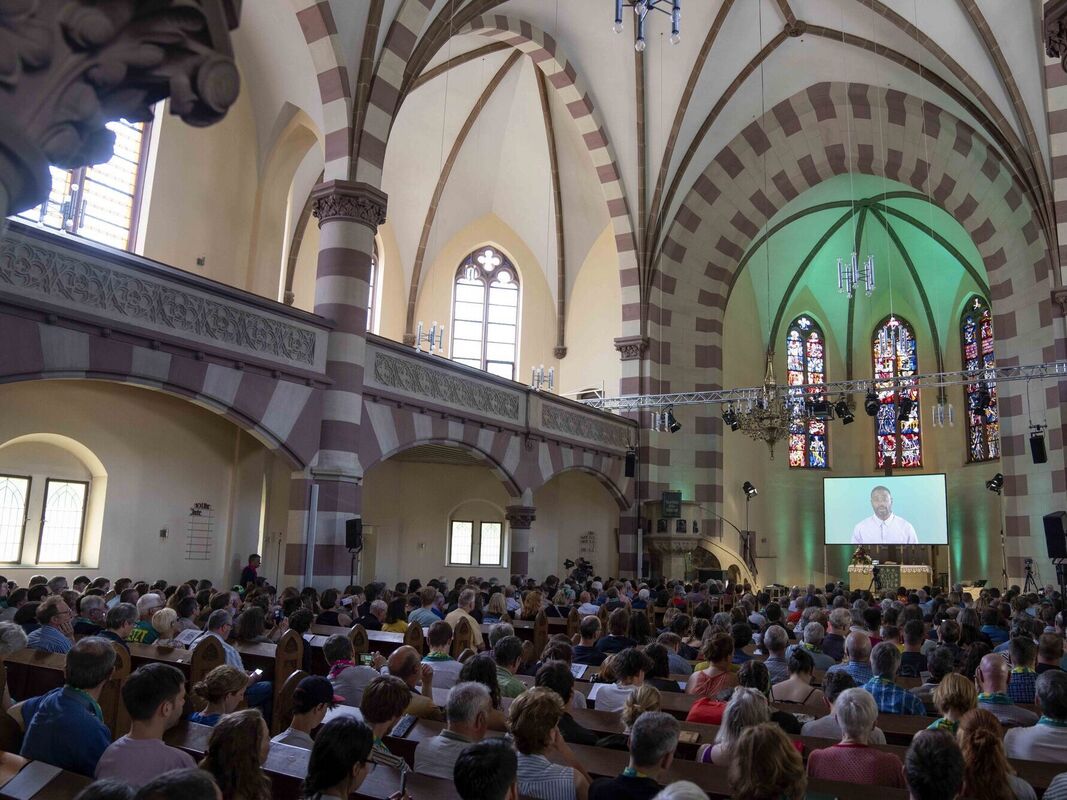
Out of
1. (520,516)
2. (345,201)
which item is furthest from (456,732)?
(520,516)

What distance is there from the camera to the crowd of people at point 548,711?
3121mm

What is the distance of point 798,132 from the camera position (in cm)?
2336

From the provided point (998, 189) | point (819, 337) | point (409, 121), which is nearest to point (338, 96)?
point (409, 121)

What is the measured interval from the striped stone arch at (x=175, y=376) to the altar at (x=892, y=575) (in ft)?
56.9

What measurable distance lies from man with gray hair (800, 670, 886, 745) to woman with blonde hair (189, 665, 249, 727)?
3077 mm

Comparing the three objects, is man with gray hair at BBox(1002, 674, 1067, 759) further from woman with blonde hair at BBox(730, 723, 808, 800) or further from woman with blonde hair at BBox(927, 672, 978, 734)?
woman with blonde hair at BBox(730, 723, 808, 800)

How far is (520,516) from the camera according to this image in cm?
1819

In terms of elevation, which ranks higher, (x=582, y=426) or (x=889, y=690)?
(x=582, y=426)

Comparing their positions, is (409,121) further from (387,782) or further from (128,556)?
(387,782)

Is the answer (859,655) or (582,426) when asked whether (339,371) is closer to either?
(582,426)

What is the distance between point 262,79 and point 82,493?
326 inches

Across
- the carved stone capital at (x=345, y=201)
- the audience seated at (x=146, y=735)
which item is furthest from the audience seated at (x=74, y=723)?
the carved stone capital at (x=345, y=201)

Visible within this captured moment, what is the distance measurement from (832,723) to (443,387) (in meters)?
11.4

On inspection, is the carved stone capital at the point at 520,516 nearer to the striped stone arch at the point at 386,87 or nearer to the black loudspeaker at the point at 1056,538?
the striped stone arch at the point at 386,87
